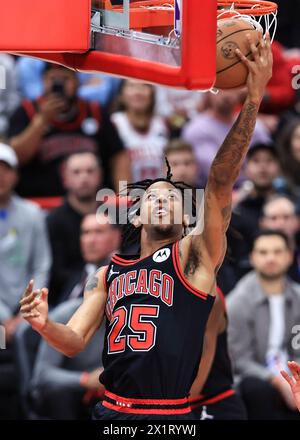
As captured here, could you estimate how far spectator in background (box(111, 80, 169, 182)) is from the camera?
9398 millimetres

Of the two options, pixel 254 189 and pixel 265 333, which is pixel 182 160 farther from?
pixel 265 333

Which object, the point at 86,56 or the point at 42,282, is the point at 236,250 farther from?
the point at 86,56

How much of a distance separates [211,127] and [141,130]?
21.9 inches

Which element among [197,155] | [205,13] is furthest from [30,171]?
[205,13]

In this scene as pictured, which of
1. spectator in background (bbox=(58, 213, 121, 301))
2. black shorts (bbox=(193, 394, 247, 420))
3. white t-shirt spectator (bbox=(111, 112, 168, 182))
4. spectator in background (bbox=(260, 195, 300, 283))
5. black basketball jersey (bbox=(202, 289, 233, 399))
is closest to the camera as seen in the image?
black basketball jersey (bbox=(202, 289, 233, 399))

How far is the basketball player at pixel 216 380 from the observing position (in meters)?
6.56

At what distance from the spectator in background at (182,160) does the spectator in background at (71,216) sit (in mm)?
556

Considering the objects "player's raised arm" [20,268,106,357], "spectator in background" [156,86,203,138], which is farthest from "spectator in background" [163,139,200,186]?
"player's raised arm" [20,268,106,357]

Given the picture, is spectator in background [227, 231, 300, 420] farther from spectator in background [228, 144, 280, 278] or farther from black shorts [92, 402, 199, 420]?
black shorts [92, 402, 199, 420]

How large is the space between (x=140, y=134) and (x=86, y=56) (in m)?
4.00

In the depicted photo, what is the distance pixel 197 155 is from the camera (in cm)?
941

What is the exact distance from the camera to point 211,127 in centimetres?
948

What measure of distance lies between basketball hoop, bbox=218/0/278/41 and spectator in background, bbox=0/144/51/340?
3.26 m

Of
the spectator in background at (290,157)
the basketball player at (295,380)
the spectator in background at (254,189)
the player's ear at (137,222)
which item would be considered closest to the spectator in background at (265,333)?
the spectator in background at (254,189)
